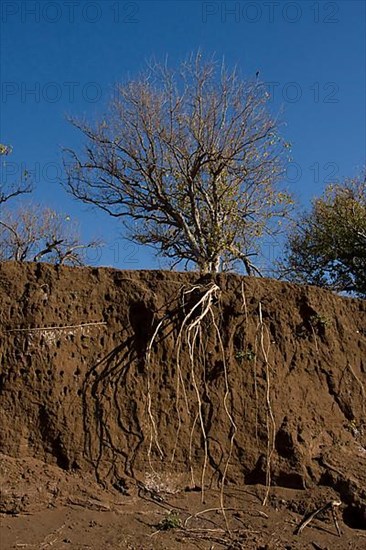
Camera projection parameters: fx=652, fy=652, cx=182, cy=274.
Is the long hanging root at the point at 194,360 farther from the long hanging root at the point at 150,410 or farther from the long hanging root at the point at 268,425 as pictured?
the long hanging root at the point at 268,425

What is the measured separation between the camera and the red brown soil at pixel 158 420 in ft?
18.0

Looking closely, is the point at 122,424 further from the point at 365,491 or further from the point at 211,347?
the point at 365,491

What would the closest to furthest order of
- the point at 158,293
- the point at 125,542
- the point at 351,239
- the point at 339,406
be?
the point at 125,542 < the point at 158,293 < the point at 339,406 < the point at 351,239

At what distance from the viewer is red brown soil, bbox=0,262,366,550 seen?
18.0 ft

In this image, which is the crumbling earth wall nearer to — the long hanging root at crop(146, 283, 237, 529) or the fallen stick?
the long hanging root at crop(146, 283, 237, 529)

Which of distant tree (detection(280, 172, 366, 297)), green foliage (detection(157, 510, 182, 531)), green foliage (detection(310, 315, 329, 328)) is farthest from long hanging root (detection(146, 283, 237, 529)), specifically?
distant tree (detection(280, 172, 366, 297))

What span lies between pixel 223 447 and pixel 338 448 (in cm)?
132

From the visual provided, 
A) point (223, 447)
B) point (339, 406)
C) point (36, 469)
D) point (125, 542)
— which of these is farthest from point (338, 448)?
point (36, 469)

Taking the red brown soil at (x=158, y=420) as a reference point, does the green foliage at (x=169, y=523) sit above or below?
below

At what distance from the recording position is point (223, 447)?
6277mm

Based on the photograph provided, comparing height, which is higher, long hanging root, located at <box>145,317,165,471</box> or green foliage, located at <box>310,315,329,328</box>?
green foliage, located at <box>310,315,329,328</box>

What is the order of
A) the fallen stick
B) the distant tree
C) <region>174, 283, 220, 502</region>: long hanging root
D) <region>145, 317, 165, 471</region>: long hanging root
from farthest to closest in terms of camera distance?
the distant tree
<region>174, 283, 220, 502</region>: long hanging root
<region>145, 317, 165, 471</region>: long hanging root
the fallen stick

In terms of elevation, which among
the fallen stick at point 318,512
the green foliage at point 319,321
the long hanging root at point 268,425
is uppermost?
the green foliage at point 319,321

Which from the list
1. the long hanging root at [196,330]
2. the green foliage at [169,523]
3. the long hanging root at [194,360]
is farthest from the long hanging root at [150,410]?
the green foliage at [169,523]
